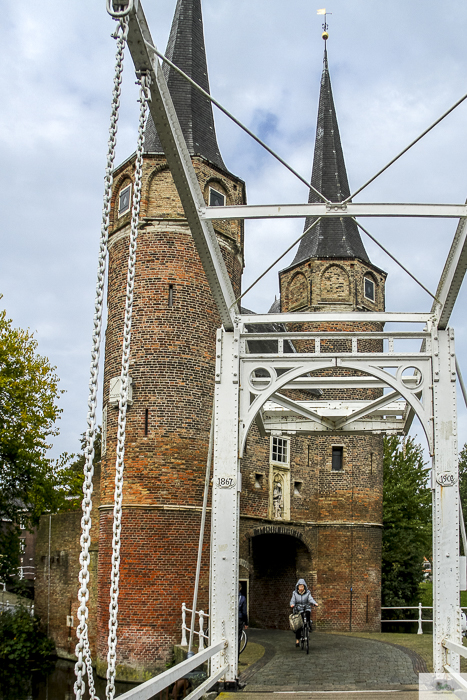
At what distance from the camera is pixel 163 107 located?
5461 millimetres

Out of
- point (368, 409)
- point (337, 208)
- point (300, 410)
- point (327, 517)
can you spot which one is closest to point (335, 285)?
point (327, 517)

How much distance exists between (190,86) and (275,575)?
1318cm

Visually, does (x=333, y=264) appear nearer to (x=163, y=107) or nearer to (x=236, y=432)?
(x=236, y=432)

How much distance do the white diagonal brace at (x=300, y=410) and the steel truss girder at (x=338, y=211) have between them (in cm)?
343

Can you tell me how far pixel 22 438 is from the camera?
19.9 metres

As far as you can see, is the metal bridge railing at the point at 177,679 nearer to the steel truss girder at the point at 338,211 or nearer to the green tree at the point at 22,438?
the steel truss girder at the point at 338,211

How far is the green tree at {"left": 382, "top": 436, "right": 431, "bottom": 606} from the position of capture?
26.2m

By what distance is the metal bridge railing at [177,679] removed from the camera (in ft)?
13.1

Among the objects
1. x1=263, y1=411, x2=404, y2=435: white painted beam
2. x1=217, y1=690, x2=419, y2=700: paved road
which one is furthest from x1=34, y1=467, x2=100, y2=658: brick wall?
x1=217, y1=690, x2=419, y2=700: paved road

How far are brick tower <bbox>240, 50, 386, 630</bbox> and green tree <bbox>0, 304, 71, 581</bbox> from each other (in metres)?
6.46

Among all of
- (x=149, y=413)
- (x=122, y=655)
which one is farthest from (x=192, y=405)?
(x=122, y=655)

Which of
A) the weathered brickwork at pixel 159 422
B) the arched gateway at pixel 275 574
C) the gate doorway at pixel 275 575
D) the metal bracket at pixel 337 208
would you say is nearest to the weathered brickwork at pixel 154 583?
the weathered brickwork at pixel 159 422

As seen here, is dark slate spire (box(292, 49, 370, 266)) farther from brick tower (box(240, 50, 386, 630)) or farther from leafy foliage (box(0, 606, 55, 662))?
leafy foliage (box(0, 606, 55, 662))

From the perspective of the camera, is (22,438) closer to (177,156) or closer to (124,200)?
(124,200)
